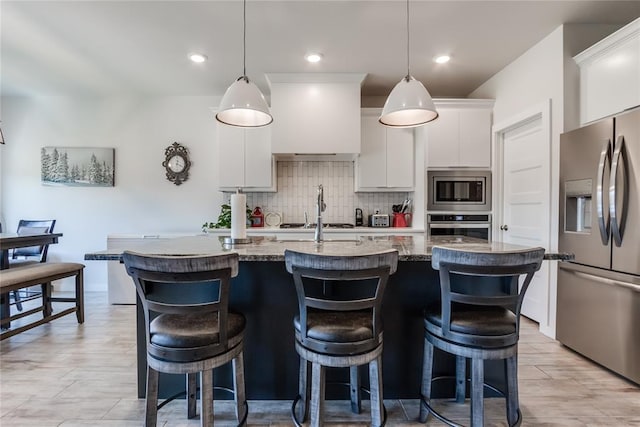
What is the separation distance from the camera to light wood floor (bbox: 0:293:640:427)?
5.62 ft

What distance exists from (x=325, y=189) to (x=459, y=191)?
1724 mm

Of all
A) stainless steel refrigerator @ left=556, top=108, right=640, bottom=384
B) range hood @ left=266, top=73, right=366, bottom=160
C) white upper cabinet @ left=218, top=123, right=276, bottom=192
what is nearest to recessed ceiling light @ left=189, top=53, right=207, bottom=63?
range hood @ left=266, top=73, right=366, bottom=160

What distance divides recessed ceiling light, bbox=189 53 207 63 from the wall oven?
305 cm

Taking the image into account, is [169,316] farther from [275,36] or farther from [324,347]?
[275,36]

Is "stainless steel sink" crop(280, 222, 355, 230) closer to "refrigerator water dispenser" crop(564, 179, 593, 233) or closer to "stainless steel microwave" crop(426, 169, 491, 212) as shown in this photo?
"stainless steel microwave" crop(426, 169, 491, 212)

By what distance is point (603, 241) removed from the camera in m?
2.15

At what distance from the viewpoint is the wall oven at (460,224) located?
3723 mm

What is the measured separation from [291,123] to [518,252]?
115 inches

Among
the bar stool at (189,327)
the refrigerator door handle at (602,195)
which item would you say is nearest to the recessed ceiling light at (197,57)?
the bar stool at (189,327)

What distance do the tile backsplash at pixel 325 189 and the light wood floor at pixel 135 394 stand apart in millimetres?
2308

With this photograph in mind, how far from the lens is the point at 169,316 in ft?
4.82

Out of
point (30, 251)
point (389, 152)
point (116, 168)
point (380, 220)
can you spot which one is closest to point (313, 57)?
point (389, 152)

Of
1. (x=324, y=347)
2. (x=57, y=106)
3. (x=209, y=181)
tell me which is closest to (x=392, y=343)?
(x=324, y=347)

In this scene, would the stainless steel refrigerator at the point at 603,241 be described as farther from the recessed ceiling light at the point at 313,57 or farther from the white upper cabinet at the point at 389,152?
the recessed ceiling light at the point at 313,57
